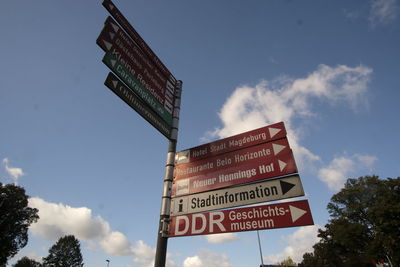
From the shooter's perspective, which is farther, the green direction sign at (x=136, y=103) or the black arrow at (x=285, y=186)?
the green direction sign at (x=136, y=103)

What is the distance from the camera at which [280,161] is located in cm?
421

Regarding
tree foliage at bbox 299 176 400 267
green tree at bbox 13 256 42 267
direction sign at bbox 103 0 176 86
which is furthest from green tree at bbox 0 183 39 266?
tree foliage at bbox 299 176 400 267

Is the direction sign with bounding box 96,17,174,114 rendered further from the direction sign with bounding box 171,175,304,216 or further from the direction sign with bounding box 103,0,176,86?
the direction sign with bounding box 171,175,304,216

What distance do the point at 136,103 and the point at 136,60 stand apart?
3.90ft

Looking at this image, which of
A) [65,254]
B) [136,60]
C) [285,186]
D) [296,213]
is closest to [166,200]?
[285,186]

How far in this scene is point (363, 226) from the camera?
2938cm

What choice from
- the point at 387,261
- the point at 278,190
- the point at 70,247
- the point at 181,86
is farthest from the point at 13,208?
the point at 387,261

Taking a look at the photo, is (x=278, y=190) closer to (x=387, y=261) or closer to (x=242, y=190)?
(x=242, y=190)

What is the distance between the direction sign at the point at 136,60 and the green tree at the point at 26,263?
6328cm

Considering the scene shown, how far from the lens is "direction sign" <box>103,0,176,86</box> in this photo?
4.99m

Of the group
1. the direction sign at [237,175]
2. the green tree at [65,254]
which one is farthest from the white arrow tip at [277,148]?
the green tree at [65,254]

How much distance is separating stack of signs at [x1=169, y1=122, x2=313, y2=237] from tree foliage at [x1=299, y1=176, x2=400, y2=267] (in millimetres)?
23681

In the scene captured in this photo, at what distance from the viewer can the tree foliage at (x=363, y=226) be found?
68.6ft

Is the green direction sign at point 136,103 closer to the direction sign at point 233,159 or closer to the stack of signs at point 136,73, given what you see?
the stack of signs at point 136,73
